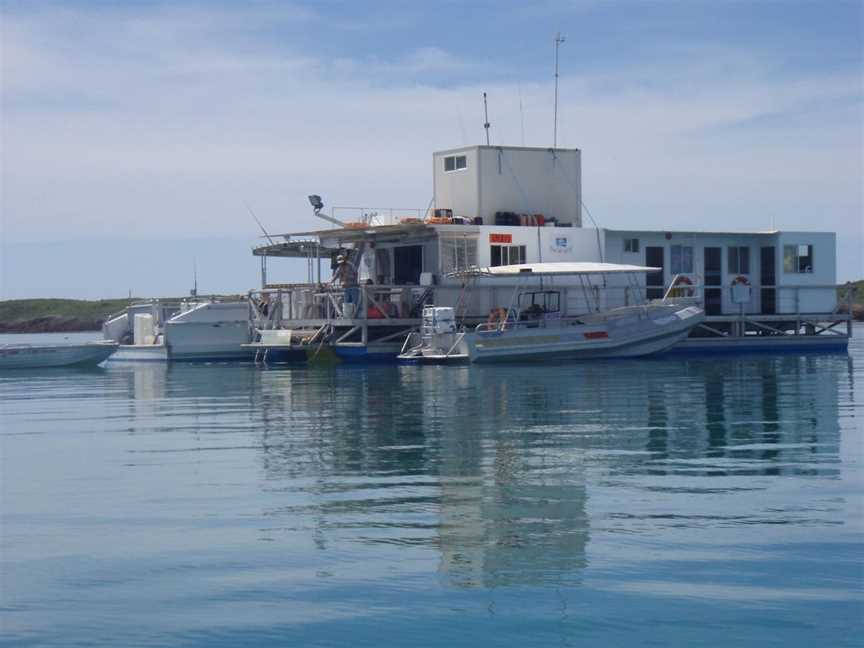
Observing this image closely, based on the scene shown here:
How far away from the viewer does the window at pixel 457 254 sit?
1559 inches

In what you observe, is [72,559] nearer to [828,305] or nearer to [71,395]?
[71,395]

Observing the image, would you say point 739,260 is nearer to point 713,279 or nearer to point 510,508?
point 713,279

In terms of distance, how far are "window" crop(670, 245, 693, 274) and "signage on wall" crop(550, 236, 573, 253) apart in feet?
14.1

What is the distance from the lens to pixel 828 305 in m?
44.4

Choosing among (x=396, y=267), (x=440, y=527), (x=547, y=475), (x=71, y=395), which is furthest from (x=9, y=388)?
(x=440, y=527)

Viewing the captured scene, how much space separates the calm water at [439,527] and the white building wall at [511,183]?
19946mm

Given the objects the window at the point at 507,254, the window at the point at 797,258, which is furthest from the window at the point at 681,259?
the window at the point at 507,254

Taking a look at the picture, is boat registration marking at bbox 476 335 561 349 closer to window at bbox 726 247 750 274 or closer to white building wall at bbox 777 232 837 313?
window at bbox 726 247 750 274

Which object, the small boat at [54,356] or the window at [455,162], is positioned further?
the window at [455,162]

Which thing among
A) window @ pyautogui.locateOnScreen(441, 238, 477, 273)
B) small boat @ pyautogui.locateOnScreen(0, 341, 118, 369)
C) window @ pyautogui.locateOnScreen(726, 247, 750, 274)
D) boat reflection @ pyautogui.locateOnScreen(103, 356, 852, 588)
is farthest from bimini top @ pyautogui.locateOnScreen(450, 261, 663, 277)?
small boat @ pyautogui.locateOnScreen(0, 341, 118, 369)

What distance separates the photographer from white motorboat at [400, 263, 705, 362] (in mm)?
36250

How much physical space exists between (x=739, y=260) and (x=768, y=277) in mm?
1225

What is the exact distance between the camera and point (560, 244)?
133 feet

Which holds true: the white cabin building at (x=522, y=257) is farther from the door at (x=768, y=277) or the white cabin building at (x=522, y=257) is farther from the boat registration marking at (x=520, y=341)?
the boat registration marking at (x=520, y=341)
